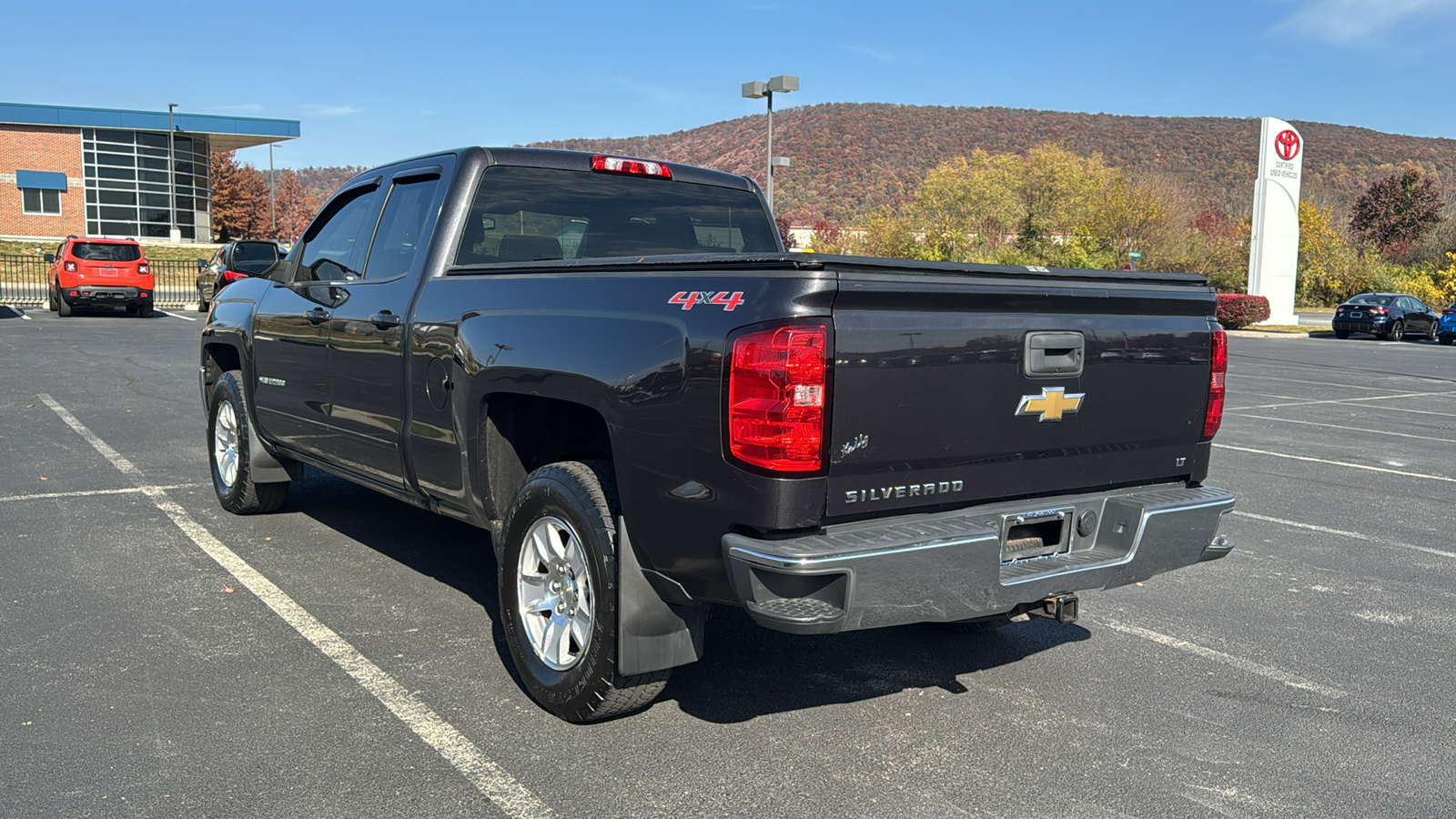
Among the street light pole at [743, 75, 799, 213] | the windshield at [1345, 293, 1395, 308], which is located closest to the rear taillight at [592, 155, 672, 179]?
the street light pole at [743, 75, 799, 213]

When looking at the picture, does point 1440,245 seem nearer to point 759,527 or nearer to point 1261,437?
point 1261,437

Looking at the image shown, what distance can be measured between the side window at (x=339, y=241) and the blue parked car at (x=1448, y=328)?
114 ft

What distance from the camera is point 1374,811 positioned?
331 cm

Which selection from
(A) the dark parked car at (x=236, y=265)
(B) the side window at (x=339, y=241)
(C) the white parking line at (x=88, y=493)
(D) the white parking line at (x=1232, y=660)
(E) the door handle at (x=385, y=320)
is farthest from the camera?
(C) the white parking line at (x=88, y=493)

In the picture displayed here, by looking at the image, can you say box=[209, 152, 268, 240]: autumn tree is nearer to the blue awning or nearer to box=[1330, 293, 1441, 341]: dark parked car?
the blue awning

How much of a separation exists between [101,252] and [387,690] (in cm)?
2506

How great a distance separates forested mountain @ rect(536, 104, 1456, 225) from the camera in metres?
108

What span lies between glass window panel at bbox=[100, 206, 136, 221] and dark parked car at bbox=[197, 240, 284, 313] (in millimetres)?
27815

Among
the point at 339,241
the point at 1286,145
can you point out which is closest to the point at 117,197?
the point at 1286,145

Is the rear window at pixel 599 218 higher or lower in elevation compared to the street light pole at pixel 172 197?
lower

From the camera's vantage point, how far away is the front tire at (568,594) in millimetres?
3580

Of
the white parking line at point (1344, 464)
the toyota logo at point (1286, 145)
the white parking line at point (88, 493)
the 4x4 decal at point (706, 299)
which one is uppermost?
the toyota logo at point (1286, 145)

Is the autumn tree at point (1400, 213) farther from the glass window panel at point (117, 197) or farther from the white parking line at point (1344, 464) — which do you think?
the glass window panel at point (117, 197)

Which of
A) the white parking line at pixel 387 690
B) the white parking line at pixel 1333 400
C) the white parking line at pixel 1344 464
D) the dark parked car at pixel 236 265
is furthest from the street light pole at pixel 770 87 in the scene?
the white parking line at pixel 387 690
